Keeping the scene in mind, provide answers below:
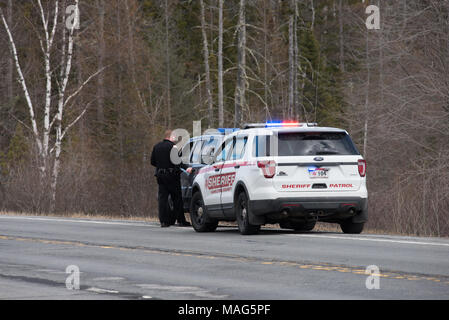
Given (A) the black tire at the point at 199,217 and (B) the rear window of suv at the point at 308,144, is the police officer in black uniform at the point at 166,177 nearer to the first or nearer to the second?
(A) the black tire at the point at 199,217

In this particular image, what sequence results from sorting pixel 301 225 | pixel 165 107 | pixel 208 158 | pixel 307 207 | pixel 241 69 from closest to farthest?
1. pixel 307 207
2. pixel 208 158
3. pixel 301 225
4. pixel 241 69
5. pixel 165 107

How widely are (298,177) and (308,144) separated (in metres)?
0.65

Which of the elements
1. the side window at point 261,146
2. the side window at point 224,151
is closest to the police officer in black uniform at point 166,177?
the side window at point 224,151

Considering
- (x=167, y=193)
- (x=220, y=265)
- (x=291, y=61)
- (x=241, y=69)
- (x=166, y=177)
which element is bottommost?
(x=220, y=265)

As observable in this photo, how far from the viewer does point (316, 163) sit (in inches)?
670

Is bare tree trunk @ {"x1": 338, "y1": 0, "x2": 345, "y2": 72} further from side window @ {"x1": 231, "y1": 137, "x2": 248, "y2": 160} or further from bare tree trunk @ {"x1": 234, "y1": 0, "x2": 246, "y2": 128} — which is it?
side window @ {"x1": 231, "y1": 137, "x2": 248, "y2": 160}

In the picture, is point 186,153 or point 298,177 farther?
point 186,153

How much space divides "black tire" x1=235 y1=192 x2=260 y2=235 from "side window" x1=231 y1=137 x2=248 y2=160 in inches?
28.3

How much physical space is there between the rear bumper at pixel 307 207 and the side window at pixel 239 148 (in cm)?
117

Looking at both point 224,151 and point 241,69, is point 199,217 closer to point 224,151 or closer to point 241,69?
point 224,151

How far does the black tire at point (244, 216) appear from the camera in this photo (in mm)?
17453

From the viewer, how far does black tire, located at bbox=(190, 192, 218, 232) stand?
63.2ft

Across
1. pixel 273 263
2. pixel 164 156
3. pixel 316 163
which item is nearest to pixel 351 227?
pixel 316 163
